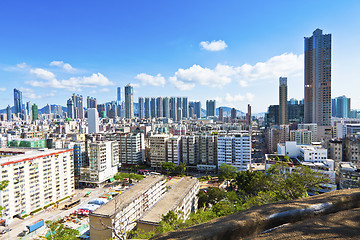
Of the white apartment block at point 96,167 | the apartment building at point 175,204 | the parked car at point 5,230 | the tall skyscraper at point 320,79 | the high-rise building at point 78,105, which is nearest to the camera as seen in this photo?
the apartment building at point 175,204

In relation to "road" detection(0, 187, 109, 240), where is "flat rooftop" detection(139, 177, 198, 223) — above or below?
above

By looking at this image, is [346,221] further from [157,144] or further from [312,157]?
[157,144]

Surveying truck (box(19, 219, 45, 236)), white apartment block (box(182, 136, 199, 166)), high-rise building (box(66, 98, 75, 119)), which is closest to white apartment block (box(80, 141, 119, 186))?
truck (box(19, 219, 45, 236))

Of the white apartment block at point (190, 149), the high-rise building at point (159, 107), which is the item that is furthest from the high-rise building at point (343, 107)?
the white apartment block at point (190, 149)

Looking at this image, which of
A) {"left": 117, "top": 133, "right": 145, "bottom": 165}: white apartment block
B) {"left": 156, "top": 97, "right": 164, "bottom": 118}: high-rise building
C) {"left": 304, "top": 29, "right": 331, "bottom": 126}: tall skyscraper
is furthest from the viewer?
{"left": 156, "top": 97, "right": 164, "bottom": 118}: high-rise building

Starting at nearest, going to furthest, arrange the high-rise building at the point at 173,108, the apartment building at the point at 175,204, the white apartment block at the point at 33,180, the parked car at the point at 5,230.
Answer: the apartment building at the point at 175,204 < the parked car at the point at 5,230 < the white apartment block at the point at 33,180 < the high-rise building at the point at 173,108

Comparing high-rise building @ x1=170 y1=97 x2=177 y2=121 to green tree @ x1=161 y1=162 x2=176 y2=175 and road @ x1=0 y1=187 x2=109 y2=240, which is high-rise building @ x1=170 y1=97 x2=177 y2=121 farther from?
road @ x1=0 y1=187 x2=109 y2=240

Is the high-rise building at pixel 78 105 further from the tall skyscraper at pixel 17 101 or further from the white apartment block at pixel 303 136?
the white apartment block at pixel 303 136
